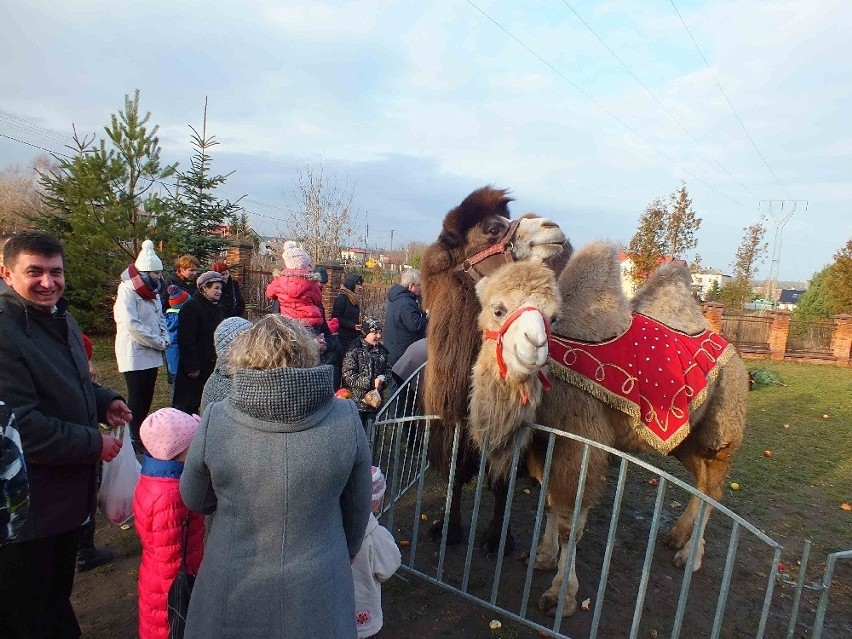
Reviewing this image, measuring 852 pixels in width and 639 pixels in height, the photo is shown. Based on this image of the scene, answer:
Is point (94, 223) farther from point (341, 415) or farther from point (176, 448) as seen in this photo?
point (341, 415)

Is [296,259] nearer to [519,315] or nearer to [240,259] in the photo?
[519,315]


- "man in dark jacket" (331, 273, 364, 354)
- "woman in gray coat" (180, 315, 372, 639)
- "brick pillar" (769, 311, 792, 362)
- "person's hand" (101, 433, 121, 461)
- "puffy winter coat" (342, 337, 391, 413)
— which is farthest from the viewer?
"brick pillar" (769, 311, 792, 362)

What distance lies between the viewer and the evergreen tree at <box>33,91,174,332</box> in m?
11.0

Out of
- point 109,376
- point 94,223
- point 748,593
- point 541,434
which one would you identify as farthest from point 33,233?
point 94,223

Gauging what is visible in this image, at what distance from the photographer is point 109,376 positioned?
27.6 feet

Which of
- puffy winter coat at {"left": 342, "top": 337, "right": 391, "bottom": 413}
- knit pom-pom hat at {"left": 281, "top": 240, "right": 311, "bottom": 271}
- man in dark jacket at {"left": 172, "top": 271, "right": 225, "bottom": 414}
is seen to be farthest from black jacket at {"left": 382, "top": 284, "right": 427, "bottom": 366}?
man in dark jacket at {"left": 172, "top": 271, "right": 225, "bottom": 414}

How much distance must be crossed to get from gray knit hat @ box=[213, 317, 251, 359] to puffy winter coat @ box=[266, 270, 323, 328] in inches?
63.7

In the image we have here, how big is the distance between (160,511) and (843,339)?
20.1 meters

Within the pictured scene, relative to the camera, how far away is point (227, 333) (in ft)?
8.34

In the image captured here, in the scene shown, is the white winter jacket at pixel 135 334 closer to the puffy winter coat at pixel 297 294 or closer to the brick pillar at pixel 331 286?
the puffy winter coat at pixel 297 294

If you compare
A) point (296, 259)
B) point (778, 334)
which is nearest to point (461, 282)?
point (296, 259)

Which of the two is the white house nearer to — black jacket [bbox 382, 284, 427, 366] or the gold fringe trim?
the gold fringe trim

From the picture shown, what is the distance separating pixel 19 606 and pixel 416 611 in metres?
2.15

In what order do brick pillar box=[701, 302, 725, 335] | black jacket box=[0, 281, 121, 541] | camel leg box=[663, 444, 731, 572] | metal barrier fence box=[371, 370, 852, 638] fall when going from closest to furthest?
black jacket box=[0, 281, 121, 541] < metal barrier fence box=[371, 370, 852, 638] < camel leg box=[663, 444, 731, 572] < brick pillar box=[701, 302, 725, 335]
